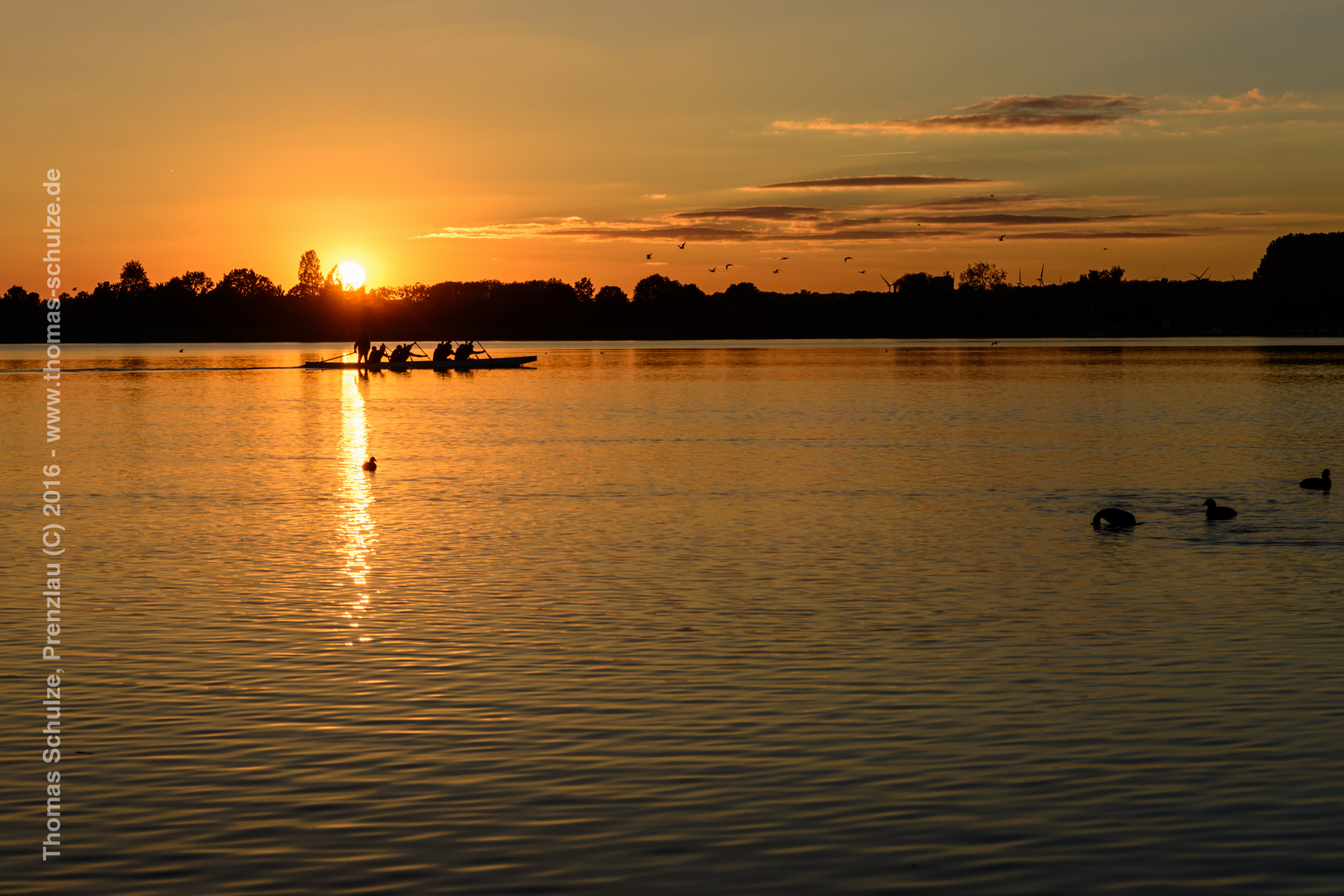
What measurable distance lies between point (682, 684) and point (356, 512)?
19.0 m

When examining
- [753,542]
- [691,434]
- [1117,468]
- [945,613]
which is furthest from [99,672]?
[691,434]

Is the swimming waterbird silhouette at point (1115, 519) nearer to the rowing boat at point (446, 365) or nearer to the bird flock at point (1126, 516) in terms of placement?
the bird flock at point (1126, 516)

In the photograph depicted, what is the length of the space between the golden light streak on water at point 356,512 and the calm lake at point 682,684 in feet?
0.73

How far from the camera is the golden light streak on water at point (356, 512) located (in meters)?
23.0

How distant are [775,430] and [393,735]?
45.8 metres

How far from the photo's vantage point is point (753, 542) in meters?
27.1

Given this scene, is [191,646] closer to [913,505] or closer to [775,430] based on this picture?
[913,505]

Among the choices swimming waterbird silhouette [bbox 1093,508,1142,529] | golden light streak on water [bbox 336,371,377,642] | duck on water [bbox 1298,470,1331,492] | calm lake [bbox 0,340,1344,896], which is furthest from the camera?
duck on water [bbox 1298,470,1331,492]

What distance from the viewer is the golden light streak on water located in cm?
2297

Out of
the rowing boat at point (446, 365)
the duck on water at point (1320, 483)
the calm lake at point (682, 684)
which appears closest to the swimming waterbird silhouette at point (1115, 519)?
the calm lake at point (682, 684)

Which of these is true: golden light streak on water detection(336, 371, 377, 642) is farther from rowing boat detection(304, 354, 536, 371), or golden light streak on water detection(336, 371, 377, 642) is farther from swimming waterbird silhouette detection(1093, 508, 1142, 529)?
rowing boat detection(304, 354, 536, 371)

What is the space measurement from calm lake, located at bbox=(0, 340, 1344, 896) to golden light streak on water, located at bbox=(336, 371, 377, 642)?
223mm

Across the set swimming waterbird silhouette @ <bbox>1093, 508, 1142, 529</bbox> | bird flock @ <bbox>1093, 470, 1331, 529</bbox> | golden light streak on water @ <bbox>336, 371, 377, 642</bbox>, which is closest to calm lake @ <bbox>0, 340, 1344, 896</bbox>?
golden light streak on water @ <bbox>336, 371, 377, 642</bbox>

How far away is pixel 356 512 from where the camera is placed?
33.0 meters
